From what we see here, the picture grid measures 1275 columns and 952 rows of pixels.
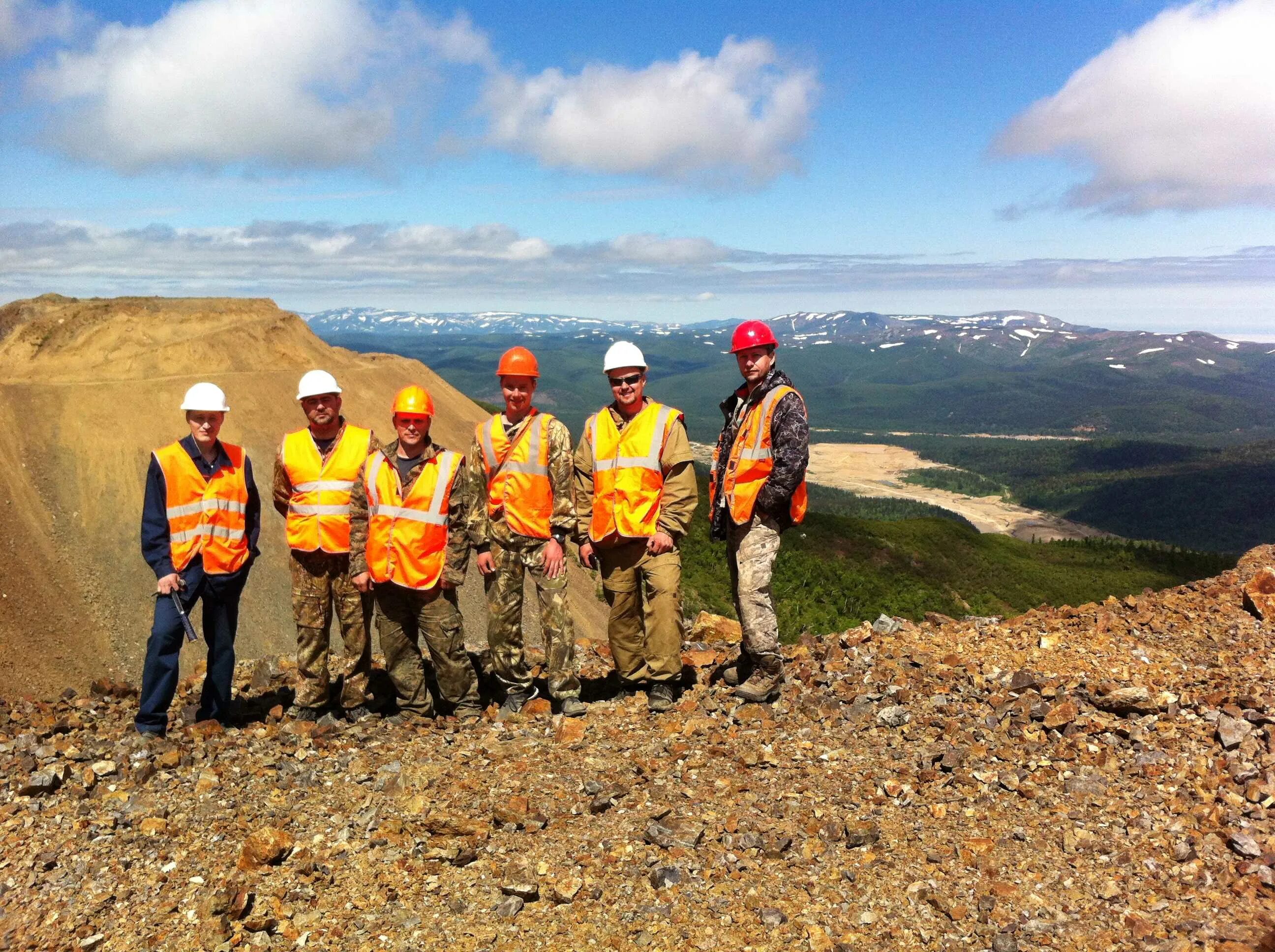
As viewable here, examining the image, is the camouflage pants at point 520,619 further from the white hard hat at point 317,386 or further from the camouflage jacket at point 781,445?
the white hard hat at point 317,386

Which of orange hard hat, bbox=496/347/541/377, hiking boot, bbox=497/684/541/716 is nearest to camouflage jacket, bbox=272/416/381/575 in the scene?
orange hard hat, bbox=496/347/541/377

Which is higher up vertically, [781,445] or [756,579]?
[781,445]

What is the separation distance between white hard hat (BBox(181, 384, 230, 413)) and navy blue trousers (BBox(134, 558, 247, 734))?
126 centimetres

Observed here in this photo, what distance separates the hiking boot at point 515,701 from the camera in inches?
279

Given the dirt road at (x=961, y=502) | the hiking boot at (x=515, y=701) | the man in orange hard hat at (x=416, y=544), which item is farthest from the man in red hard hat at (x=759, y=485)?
the dirt road at (x=961, y=502)

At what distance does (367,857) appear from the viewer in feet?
16.1

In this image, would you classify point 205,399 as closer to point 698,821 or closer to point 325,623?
point 325,623

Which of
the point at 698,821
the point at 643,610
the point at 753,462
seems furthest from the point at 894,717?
the point at 753,462

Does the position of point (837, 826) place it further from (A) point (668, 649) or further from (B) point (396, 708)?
(B) point (396, 708)

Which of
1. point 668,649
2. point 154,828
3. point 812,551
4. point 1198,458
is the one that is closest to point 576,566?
point 668,649

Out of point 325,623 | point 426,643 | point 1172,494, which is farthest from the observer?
point 1172,494

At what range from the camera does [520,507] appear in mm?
6605

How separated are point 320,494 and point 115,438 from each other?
16454 millimetres

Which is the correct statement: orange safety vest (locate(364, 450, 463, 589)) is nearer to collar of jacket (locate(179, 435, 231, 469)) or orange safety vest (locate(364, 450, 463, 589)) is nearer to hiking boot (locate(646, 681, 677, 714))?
collar of jacket (locate(179, 435, 231, 469))
